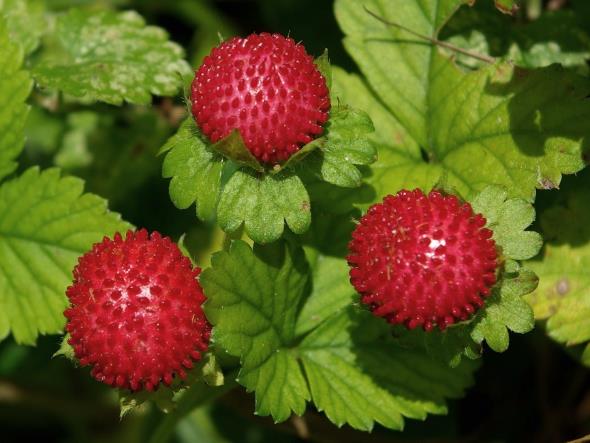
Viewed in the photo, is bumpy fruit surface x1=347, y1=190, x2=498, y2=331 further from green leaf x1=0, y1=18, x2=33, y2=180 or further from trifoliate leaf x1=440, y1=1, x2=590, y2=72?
green leaf x1=0, y1=18, x2=33, y2=180

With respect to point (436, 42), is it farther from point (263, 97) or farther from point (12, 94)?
point (12, 94)

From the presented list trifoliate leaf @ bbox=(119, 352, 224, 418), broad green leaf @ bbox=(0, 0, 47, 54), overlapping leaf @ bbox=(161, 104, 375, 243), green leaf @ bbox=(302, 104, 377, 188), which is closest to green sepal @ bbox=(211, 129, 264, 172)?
overlapping leaf @ bbox=(161, 104, 375, 243)

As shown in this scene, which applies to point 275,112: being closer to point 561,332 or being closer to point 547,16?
point 561,332

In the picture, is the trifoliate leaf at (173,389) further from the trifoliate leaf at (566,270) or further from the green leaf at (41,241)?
the trifoliate leaf at (566,270)

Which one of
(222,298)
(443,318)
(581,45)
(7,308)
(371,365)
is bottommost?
(7,308)

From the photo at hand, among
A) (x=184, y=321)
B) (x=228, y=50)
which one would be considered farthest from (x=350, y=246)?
(x=228, y=50)

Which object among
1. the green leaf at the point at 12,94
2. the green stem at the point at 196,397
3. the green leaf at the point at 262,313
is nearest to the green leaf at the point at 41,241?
the green leaf at the point at 12,94
